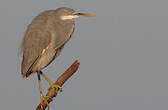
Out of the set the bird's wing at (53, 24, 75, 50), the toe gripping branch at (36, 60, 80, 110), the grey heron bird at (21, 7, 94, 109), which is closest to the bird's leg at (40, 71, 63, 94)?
the toe gripping branch at (36, 60, 80, 110)

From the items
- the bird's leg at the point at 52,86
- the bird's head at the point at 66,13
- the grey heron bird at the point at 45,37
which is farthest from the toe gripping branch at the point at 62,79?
the bird's head at the point at 66,13

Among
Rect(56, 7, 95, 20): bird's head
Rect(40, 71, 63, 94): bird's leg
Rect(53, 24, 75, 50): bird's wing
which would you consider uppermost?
Rect(56, 7, 95, 20): bird's head

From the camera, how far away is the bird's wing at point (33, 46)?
396cm

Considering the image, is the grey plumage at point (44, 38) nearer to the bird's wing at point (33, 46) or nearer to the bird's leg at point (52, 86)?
the bird's wing at point (33, 46)

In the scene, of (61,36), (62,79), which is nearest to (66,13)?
(61,36)

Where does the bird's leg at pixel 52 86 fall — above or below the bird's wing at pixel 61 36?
below

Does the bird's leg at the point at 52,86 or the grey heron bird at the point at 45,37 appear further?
the bird's leg at the point at 52,86

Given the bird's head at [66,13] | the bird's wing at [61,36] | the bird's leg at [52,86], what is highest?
the bird's head at [66,13]

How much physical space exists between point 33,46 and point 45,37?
13 centimetres

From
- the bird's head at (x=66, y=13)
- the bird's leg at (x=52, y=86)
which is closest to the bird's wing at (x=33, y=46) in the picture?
the bird's head at (x=66, y=13)

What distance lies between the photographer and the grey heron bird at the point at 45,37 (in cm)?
397

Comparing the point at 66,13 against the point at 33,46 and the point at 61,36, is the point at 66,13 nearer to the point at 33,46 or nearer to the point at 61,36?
the point at 61,36

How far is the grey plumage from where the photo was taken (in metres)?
3.96

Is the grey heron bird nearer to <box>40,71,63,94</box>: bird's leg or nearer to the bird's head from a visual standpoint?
the bird's head
